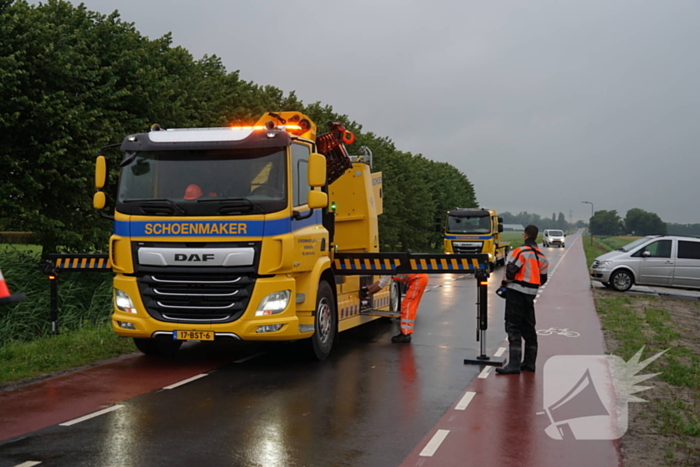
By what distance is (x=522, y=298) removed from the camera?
30.3 ft

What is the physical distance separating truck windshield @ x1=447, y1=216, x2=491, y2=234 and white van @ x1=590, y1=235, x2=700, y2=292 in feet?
26.2

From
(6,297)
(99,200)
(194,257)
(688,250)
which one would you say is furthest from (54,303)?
(688,250)

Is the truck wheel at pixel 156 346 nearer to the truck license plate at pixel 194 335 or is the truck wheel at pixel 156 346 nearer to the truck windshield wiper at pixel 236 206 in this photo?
the truck license plate at pixel 194 335

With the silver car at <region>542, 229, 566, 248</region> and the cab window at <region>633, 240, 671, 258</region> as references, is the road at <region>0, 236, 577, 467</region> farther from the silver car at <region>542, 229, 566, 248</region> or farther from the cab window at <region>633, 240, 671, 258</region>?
the silver car at <region>542, 229, 566, 248</region>

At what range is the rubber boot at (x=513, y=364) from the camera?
9.13 meters

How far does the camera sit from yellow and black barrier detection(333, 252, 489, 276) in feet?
34.7

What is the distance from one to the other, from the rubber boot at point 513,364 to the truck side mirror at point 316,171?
3313 mm

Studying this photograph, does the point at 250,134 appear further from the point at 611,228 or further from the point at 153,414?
the point at 611,228

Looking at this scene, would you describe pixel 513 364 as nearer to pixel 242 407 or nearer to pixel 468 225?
pixel 242 407

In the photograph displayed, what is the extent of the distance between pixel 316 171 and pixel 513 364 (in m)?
3.59

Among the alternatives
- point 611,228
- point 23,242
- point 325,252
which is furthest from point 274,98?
point 611,228

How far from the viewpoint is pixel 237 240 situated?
8625 mm

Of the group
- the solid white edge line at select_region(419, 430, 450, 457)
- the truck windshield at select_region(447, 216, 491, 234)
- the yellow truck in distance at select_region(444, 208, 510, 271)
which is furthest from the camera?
the truck windshield at select_region(447, 216, 491, 234)

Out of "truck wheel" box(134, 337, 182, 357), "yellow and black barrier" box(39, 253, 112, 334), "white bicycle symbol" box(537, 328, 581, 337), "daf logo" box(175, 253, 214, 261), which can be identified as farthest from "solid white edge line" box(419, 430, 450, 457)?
"yellow and black barrier" box(39, 253, 112, 334)
